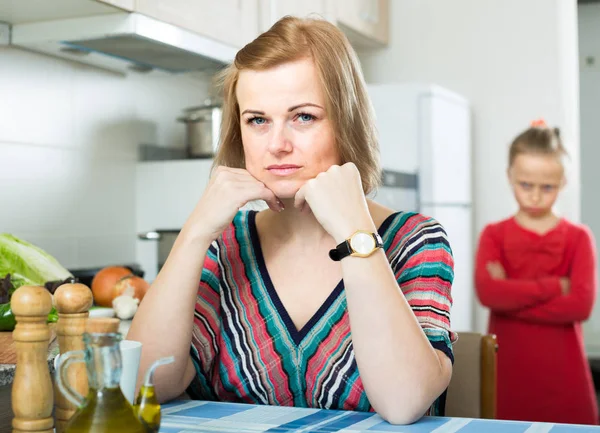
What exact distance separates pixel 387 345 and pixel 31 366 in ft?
1.51

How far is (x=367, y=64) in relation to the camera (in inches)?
145

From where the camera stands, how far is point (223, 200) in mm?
1223

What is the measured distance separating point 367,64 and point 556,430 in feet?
9.49

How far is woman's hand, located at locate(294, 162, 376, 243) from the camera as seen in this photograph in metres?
1.09

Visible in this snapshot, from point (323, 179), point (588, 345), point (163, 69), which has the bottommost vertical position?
point (588, 345)

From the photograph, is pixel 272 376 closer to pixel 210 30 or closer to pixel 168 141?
pixel 210 30

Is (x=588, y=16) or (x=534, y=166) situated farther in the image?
(x=588, y=16)

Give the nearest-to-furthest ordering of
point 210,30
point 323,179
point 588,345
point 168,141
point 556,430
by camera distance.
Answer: point 556,430
point 323,179
point 210,30
point 168,141
point 588,345

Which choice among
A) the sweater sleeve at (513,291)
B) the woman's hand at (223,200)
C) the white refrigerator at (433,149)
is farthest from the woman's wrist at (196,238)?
the white refrigerator at (433,149)

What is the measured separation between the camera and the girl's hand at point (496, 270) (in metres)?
2.52

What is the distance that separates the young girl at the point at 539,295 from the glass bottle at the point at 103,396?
191 centimetres

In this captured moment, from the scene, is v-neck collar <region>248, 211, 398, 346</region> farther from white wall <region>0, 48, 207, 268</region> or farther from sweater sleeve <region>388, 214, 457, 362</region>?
white wall <region>0, 48, 207, 268</region>

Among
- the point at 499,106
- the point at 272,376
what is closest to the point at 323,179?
the point at 272,376

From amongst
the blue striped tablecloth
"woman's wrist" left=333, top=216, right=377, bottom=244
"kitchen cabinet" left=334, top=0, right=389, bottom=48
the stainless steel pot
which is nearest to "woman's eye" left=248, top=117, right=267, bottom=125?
"woman's wrist" left=333, top=216, right=377, bottom=244
